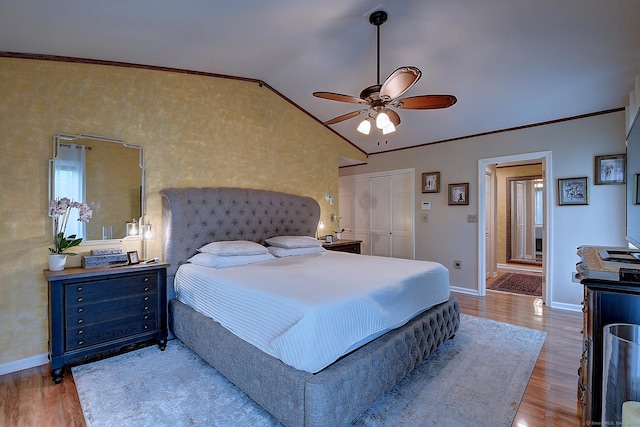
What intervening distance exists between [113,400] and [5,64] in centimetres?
276

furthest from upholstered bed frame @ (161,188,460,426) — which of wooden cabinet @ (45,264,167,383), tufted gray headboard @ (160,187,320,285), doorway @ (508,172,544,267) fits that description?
doorway @ (508,172,544,267)

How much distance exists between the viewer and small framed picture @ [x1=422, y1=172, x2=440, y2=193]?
504 cm

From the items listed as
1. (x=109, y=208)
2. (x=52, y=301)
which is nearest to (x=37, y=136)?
(x=109, y=208)

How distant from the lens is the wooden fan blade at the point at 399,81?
78.6 inches

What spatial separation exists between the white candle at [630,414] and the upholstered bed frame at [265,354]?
112cm

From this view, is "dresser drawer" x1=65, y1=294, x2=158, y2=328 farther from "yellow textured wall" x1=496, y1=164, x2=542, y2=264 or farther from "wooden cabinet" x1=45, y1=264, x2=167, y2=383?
"yellow textured wall" x1=496, y1=164, x2=542, y2=264

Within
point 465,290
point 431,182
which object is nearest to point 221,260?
point 431,182

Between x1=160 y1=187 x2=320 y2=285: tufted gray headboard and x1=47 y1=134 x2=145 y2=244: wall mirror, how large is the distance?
0.34m

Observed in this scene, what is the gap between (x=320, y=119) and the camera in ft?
15.9

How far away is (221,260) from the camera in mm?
2959

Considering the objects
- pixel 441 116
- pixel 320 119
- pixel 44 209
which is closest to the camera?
pixel 44 209

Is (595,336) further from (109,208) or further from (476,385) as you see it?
(109,208)

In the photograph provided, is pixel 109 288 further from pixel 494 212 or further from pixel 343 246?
pixel 494 212

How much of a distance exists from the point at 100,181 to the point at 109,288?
1.04m
